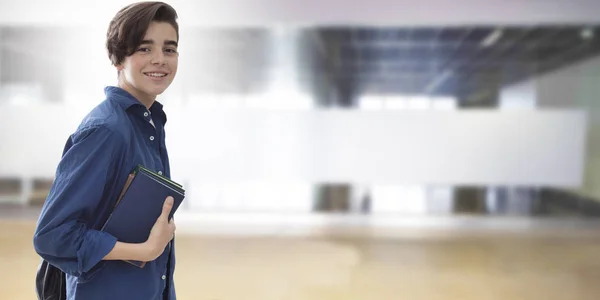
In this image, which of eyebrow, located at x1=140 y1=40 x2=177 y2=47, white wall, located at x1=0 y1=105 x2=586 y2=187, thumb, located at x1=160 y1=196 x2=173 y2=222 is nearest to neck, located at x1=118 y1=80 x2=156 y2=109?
eyebrow, located at x1=140 y1=40 x2=177 y2=47

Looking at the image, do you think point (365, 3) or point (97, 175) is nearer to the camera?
point (97, 175)

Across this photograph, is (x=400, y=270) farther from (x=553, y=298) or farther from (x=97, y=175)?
(x=97, y=175)

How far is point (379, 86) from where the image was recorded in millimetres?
6898

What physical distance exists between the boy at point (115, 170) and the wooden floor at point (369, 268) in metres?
3.06

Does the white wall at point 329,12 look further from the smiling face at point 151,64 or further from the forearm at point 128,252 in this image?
the forearm at point 128,252

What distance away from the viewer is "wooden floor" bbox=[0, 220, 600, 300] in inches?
164

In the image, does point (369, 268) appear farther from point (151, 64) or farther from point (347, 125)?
point (151, 64)

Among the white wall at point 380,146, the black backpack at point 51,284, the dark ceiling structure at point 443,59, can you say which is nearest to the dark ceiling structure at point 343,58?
the dark ceiling structure at point 443,59

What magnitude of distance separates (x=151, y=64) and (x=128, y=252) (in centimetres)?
39

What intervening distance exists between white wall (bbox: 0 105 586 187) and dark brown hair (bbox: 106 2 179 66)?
580 centimetres

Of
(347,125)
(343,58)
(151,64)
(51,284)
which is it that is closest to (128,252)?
(51,284)

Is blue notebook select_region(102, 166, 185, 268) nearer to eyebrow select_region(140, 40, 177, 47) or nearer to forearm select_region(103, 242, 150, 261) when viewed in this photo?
forearm select_region(103, 242, 150, 261)

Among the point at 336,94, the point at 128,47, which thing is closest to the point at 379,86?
the point at 336,94

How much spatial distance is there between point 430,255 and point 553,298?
155cm
